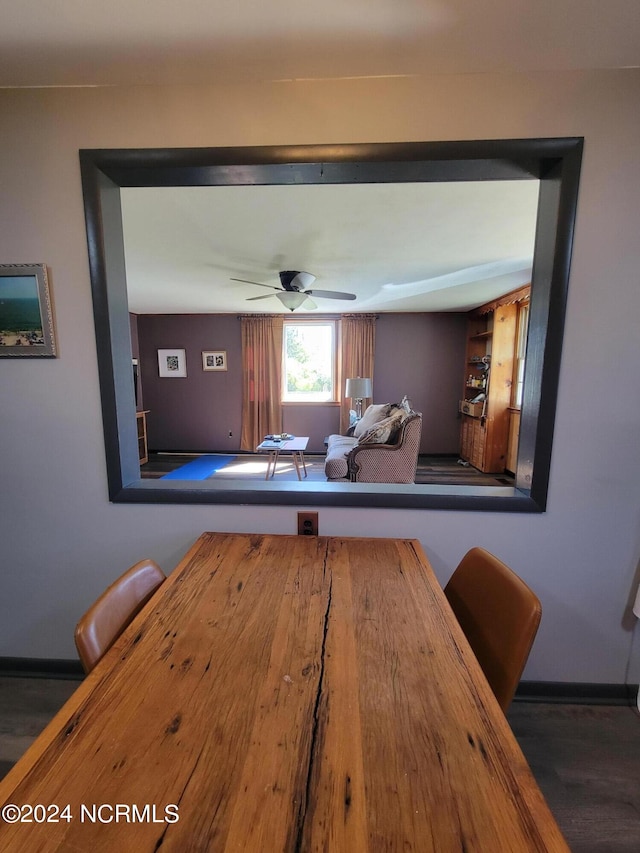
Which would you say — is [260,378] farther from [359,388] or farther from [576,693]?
[576,693]

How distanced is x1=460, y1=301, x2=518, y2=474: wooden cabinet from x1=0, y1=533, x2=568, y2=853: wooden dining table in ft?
14.4

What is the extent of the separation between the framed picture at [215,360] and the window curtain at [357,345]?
1.96 m

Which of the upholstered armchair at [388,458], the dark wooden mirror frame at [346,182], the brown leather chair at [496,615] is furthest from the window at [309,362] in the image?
the brown leather chair at [496,615]

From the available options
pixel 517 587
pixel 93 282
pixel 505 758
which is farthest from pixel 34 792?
pixel 93 282

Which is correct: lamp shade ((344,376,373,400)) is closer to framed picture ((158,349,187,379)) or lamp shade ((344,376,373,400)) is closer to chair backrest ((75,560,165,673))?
framed picture ((158,349,187,379))

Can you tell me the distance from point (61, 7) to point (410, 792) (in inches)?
75.5

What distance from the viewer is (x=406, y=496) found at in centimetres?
143

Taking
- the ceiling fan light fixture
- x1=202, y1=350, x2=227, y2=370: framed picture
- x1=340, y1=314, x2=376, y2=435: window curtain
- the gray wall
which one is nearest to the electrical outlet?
the gray wall

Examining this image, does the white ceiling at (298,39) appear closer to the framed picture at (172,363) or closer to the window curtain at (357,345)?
the window curtain at (357,345)

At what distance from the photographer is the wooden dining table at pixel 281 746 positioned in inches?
18.5

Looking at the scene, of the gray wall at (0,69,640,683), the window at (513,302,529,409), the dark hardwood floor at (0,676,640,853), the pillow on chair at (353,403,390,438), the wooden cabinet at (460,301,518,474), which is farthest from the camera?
the wooden cabinet at (460,301,518,474)

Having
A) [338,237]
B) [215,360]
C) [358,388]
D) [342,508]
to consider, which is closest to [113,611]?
[342,508]

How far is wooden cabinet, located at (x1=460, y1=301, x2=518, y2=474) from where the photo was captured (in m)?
4.63

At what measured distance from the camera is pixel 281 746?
575 mm
